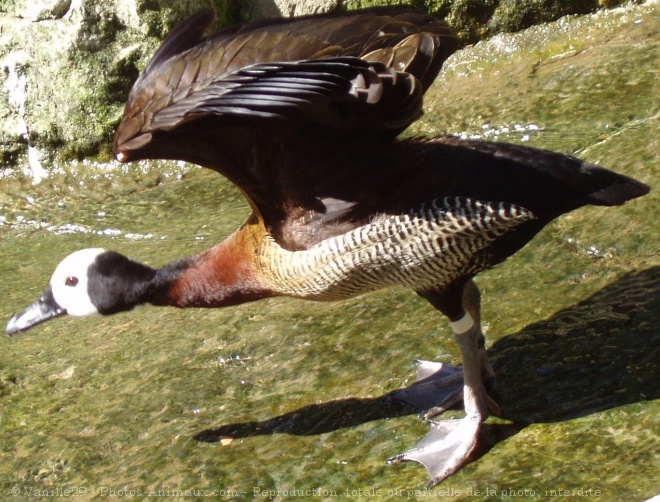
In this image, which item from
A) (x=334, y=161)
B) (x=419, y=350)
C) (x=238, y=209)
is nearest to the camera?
(x=334, y=161)

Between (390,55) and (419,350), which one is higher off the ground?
(390,55)

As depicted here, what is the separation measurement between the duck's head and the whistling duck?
60cm

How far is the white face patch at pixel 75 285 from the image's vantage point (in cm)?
420

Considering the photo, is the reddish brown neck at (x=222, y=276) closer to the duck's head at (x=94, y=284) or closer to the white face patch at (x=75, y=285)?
the duck's head at (x=94, y=284)

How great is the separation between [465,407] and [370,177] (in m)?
1.04

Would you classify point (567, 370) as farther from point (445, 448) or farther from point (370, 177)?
point (370, 177)

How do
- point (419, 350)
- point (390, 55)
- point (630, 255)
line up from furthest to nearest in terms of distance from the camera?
1. point (630, 255)
2. point (419, 350)
3. point (390, 55)

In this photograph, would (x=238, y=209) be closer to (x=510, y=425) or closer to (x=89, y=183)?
(x=89, y=183)

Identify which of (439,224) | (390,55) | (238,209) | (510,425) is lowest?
(510,425)

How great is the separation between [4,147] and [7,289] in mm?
1937

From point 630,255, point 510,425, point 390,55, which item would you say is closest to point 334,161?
point 390,55

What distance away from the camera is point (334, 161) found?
363cm

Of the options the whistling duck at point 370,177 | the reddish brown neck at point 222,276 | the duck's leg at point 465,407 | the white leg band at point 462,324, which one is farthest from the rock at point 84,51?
the white leg band at point 462,324

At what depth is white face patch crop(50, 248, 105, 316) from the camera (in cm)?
420
